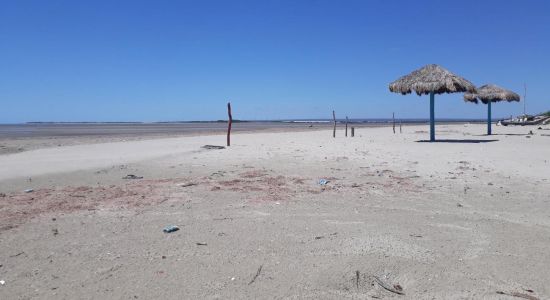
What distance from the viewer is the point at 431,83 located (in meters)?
17.9

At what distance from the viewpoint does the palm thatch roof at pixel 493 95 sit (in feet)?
81.1

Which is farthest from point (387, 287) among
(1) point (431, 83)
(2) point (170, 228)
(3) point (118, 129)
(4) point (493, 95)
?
(3) point (118, 129)

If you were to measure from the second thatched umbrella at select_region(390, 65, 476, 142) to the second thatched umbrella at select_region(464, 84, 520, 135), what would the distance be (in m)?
7.26

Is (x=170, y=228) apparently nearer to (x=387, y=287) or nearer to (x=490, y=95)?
(x=387, y=287)

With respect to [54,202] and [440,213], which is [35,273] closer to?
[54,202]

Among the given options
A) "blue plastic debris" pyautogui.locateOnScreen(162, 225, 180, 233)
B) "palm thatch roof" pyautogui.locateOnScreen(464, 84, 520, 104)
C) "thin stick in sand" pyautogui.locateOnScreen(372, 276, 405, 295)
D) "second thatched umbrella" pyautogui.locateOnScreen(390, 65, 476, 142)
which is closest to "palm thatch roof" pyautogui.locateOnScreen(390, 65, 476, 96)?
"second thatched umbrella" pyautogui.locateOnScreen(390, 65, 476, 142)

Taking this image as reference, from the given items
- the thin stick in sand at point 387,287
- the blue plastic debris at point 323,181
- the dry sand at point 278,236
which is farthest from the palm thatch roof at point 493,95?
the thin stick in sand at point 387,287

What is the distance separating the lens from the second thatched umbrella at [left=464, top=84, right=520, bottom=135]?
24.7 metres

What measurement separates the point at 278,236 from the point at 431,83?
50.2 feet

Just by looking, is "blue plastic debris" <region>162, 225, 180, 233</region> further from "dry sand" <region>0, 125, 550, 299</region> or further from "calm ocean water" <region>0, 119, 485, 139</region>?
"calm ocean water" <region>0, 119, 485, 139</region>

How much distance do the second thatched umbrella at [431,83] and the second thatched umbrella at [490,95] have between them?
7.26 m

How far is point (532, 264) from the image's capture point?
3631 mm

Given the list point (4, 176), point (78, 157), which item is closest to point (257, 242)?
point (4, 176)

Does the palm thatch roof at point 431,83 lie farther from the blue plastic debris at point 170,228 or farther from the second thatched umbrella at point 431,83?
the blue plastic debris at point 170,228
